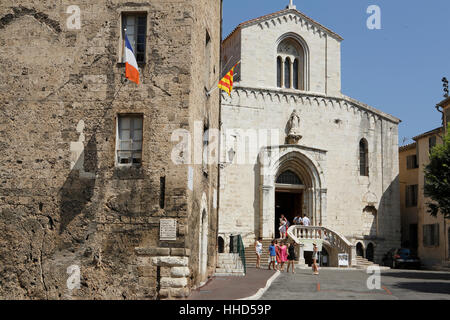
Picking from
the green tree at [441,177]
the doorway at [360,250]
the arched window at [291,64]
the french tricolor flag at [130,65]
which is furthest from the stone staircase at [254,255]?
the french tricolor flag at [130,65]

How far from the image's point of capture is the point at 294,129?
1319 inches

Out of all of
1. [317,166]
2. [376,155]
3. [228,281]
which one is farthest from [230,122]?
[228,281]

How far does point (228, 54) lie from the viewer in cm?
3641

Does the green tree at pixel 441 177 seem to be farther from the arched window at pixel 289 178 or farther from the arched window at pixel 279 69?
the arched window at pixel 279 69

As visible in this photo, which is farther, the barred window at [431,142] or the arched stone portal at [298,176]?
the barred window at [431,142]

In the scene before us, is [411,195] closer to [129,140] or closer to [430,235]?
[430,235]

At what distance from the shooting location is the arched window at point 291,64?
3556 cm

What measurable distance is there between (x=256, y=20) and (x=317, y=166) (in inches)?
371

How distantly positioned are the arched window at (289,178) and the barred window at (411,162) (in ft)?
37.1

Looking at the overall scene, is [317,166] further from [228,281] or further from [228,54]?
[228,281]

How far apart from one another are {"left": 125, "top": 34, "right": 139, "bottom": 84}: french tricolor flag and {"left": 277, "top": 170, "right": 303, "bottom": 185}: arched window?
67.9 ft

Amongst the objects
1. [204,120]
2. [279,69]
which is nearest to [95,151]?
[204,120]

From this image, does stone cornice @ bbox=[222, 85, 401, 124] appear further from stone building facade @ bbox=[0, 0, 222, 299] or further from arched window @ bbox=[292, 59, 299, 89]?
stone building facade @ bbox=[0, 0, 222, 299]

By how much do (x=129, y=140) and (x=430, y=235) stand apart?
1067 inches
